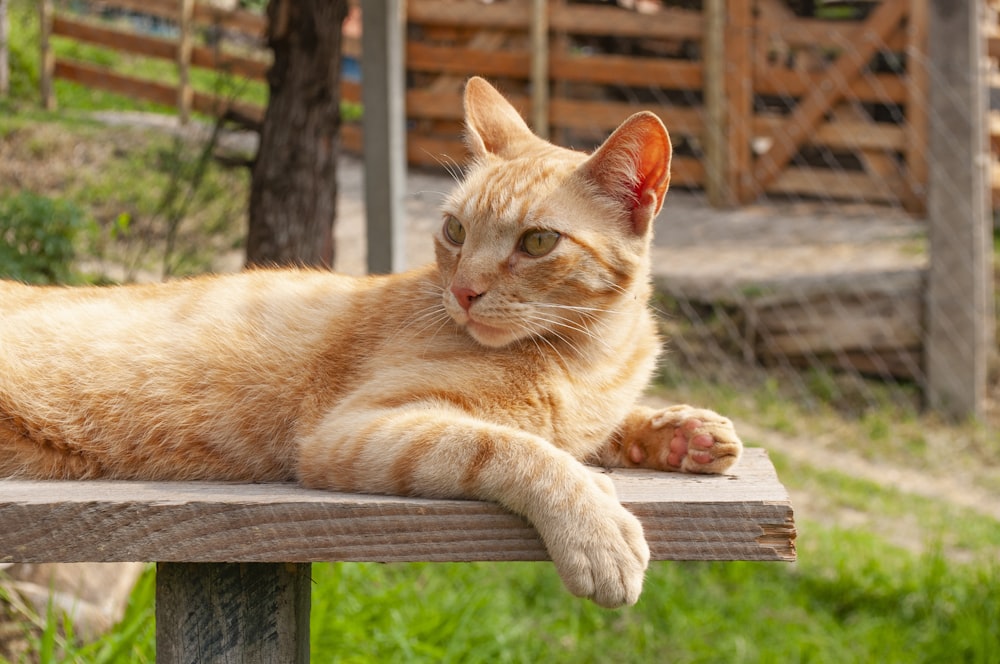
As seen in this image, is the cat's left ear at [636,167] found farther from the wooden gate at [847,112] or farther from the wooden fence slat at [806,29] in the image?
the wooden fence slat at [806,29]

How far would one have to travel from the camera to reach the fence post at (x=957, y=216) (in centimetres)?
574

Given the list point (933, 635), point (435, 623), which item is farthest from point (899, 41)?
point (435, 623)

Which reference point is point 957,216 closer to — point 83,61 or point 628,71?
point 628,71

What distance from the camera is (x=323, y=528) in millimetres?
1687

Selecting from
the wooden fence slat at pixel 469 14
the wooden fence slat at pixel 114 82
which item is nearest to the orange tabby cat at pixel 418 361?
the wooden fence slat at pixel 469 14

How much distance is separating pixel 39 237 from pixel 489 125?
2.63 meters

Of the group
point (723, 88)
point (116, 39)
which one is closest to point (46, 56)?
point (116, 39)

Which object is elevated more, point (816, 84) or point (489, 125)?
point (816, 84)

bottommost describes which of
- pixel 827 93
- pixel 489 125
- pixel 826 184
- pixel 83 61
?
pixel 826 184

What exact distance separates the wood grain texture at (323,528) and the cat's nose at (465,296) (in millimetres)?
500

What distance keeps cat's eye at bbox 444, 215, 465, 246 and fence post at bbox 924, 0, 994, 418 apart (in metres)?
4.31

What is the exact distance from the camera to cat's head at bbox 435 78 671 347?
84.2 inches

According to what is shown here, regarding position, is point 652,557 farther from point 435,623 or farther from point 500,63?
point 500,63

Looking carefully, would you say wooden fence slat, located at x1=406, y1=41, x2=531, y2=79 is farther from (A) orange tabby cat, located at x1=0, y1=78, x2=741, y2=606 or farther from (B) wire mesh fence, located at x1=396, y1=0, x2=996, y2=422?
(A) orange tabby cat, located at x1=0, y1=78, x2=741, y2=606
